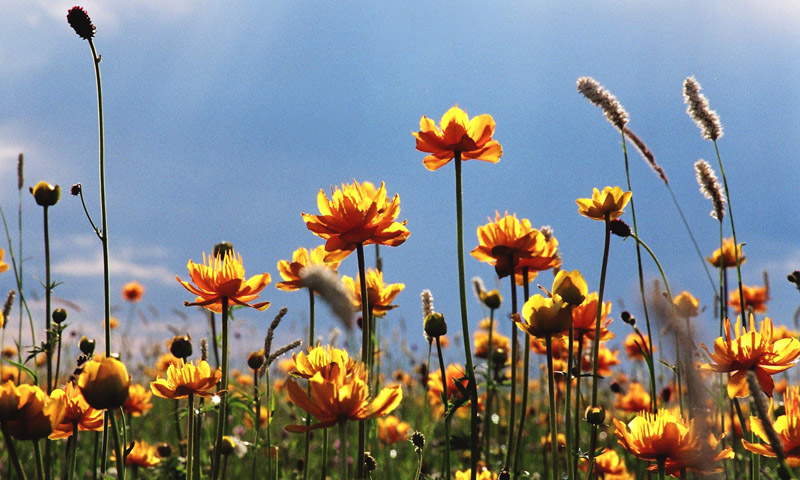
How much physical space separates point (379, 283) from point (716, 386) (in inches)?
56.2

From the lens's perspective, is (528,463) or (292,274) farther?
(528,463)

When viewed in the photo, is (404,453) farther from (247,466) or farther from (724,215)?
(724,215)

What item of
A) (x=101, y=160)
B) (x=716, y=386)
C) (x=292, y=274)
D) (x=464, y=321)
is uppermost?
(x=101, y=160)

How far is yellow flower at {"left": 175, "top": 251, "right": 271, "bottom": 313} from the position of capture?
5.80 ft

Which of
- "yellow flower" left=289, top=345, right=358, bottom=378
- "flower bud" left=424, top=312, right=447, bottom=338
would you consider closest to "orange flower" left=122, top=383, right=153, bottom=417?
"flower bud" left=424, top=312, right=447, bottom=338

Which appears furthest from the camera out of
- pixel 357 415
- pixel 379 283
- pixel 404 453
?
pixel 404 453

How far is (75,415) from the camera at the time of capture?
1.70 m

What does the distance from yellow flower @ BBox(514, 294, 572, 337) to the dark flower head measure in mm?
1457

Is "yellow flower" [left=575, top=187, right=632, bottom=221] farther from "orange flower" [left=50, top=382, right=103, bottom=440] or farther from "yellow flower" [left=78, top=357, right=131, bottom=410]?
"orange flower" [left=50, top=382, right=103, bottom=440]

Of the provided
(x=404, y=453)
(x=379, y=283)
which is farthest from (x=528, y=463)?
(x=379, y=283)

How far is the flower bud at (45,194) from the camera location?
7.39ft

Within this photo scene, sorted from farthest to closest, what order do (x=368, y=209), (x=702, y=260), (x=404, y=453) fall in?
(x=404, y=453), (x=702, y=260), (x=368, y=209)

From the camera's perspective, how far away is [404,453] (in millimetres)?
4707

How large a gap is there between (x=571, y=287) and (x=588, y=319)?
572mm
